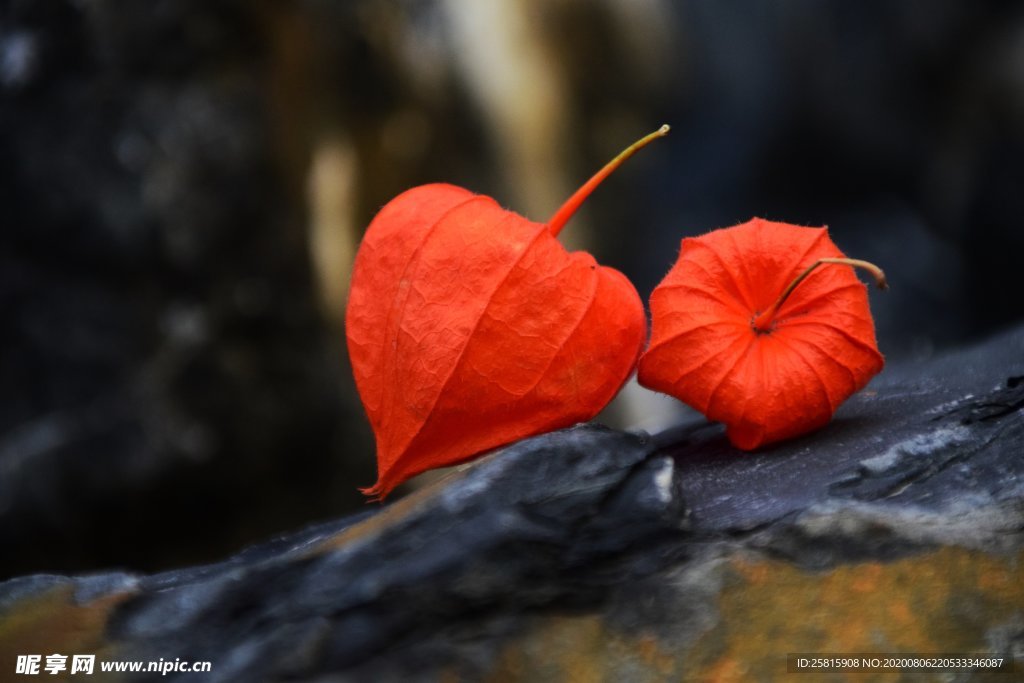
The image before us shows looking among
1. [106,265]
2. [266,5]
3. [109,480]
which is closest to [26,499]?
[109,480]

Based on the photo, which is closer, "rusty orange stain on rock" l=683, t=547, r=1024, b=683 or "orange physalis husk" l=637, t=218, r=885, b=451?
"rusty orange stain on rock" l=683, t=547, r=1024, b=683

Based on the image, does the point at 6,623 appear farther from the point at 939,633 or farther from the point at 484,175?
the point at 484,175

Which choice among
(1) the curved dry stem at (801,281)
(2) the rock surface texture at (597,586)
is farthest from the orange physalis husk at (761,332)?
(2) the rock surface texture at (597,586)

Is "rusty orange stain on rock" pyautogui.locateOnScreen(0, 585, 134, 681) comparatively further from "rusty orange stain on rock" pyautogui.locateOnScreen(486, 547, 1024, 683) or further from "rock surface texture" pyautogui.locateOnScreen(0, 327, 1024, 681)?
"rusty orange stain on rock" pyautogui.locateOnScreen(486, 547, 1024, 683)

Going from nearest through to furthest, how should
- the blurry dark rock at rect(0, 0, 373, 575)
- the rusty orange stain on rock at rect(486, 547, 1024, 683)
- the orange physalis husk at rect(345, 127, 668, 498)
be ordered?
the rusty orange stain on rock at rect(486, 547, 1024, 683) < the orange physalis husk at rect(345, 127, 668, 498) < the blurry dark rock at rect(0, 0, 373, 575)

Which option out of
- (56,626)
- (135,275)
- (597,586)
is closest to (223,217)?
(135,275)

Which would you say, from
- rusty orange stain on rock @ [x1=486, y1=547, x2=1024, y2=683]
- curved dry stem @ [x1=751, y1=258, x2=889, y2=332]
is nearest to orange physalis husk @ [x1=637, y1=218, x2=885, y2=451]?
curved dry stem @ [x1=751, y1=258, x2=889, y2=332]
